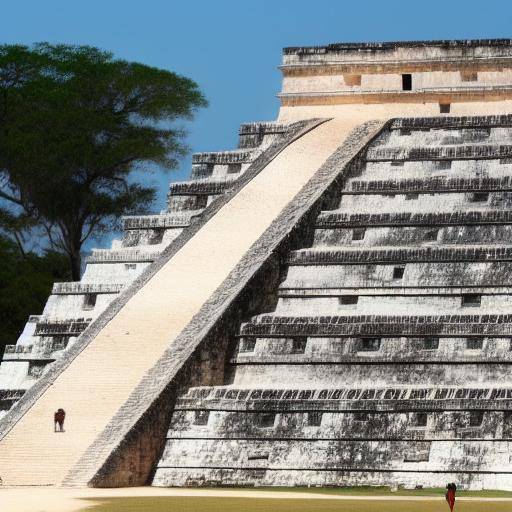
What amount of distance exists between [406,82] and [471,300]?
979 cm

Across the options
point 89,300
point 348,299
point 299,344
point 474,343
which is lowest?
point 474,343

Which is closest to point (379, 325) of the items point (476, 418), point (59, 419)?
point (476, 418)

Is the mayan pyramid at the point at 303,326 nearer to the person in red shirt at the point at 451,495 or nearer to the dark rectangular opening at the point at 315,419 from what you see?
the dark rectangular opening at the point at 315,419

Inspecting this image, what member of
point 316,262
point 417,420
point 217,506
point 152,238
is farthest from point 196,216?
point 217,506

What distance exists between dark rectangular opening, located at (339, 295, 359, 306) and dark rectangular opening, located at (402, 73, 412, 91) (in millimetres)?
9109

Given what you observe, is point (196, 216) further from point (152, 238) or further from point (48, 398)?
point (48, 398)

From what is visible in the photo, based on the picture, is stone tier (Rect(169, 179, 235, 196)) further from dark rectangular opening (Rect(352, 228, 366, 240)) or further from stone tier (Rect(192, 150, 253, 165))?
dark rectangular opening (Rect(352, 228, 366, 240))

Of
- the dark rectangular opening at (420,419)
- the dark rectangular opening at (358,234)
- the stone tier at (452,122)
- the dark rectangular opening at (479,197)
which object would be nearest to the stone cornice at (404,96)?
the stone tier at (452,122)

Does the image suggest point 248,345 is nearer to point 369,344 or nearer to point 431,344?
point 369,344

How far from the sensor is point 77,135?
134ft

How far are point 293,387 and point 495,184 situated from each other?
6.17 meters

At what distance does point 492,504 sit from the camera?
20.7m

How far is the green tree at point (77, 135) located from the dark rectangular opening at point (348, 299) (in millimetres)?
14867

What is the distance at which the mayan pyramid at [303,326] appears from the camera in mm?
23641
